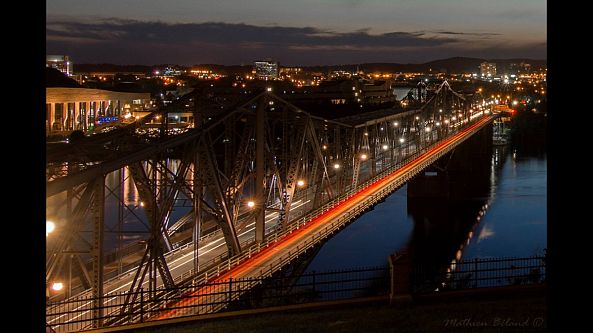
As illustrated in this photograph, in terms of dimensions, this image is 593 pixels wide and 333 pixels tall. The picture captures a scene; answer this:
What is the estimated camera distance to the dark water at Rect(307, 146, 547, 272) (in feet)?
134

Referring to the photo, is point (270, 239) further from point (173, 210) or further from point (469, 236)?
point (469, 236)

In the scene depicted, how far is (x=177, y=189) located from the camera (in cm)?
2331

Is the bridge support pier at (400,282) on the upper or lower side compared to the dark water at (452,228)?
upper

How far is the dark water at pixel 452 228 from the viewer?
4088 centimetres

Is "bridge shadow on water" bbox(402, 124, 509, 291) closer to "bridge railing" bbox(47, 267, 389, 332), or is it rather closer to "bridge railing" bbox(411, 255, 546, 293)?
"bridge railing" bbox(411, 255, 546, 293)

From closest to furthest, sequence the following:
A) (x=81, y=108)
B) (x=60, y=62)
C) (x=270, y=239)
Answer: (x=270, y=239) < (x=81, y=108) < (x=60, y=62)

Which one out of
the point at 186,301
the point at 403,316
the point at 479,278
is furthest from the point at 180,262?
the point at 403,316

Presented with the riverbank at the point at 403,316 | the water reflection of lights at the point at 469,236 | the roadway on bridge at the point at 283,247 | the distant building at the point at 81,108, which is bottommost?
the water reflection of lights at the point at 469,236

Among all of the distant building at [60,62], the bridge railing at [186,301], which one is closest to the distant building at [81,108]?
the distant building at [60,62]

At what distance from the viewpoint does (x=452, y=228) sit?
173 feet

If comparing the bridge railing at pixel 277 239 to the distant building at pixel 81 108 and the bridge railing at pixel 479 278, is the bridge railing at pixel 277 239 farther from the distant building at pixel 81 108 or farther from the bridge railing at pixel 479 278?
the distant building at pixel 81 108

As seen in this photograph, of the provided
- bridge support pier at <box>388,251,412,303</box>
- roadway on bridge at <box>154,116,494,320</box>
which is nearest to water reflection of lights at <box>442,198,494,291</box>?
roadway on bridge at <box>154,116,494,320</box>
